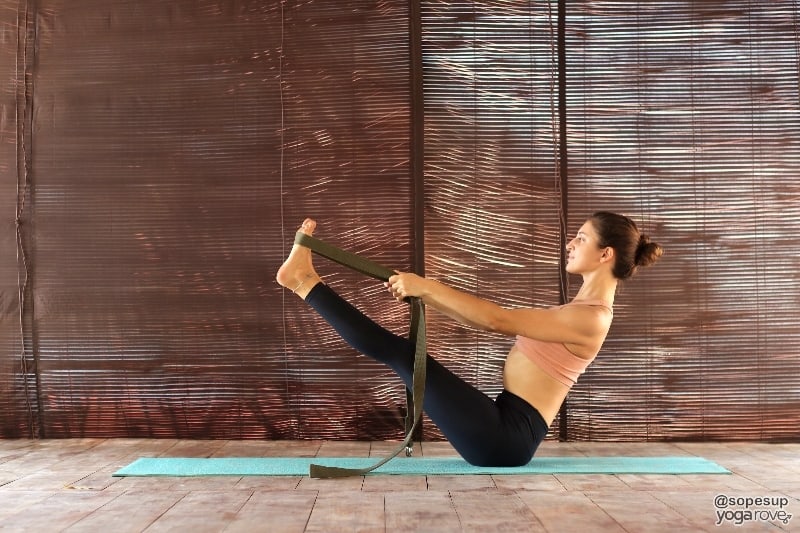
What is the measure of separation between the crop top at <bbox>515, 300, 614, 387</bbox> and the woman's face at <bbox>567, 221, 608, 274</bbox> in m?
0.12

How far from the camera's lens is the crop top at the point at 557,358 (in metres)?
2.63

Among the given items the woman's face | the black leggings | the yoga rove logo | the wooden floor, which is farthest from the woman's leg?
the yoga rove logo

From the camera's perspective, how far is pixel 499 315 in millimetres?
2416

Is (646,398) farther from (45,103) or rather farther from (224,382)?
(45,103)

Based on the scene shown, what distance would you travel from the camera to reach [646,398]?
3420 millimetres

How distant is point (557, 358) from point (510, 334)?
0.86 feet

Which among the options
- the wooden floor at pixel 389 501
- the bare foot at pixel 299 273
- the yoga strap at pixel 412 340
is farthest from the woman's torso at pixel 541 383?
the bare foot at pixel 299 273

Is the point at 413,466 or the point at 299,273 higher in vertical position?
the point at 299,273

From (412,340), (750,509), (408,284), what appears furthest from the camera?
(412,340)

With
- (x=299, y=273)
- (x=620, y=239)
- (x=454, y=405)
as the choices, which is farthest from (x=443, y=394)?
(x=620, y=239)

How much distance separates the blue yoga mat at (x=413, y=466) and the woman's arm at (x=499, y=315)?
42 cm

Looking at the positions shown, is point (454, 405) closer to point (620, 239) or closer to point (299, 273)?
point (299, 273)

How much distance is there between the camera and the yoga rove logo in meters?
1.85

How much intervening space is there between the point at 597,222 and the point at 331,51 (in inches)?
57.5
